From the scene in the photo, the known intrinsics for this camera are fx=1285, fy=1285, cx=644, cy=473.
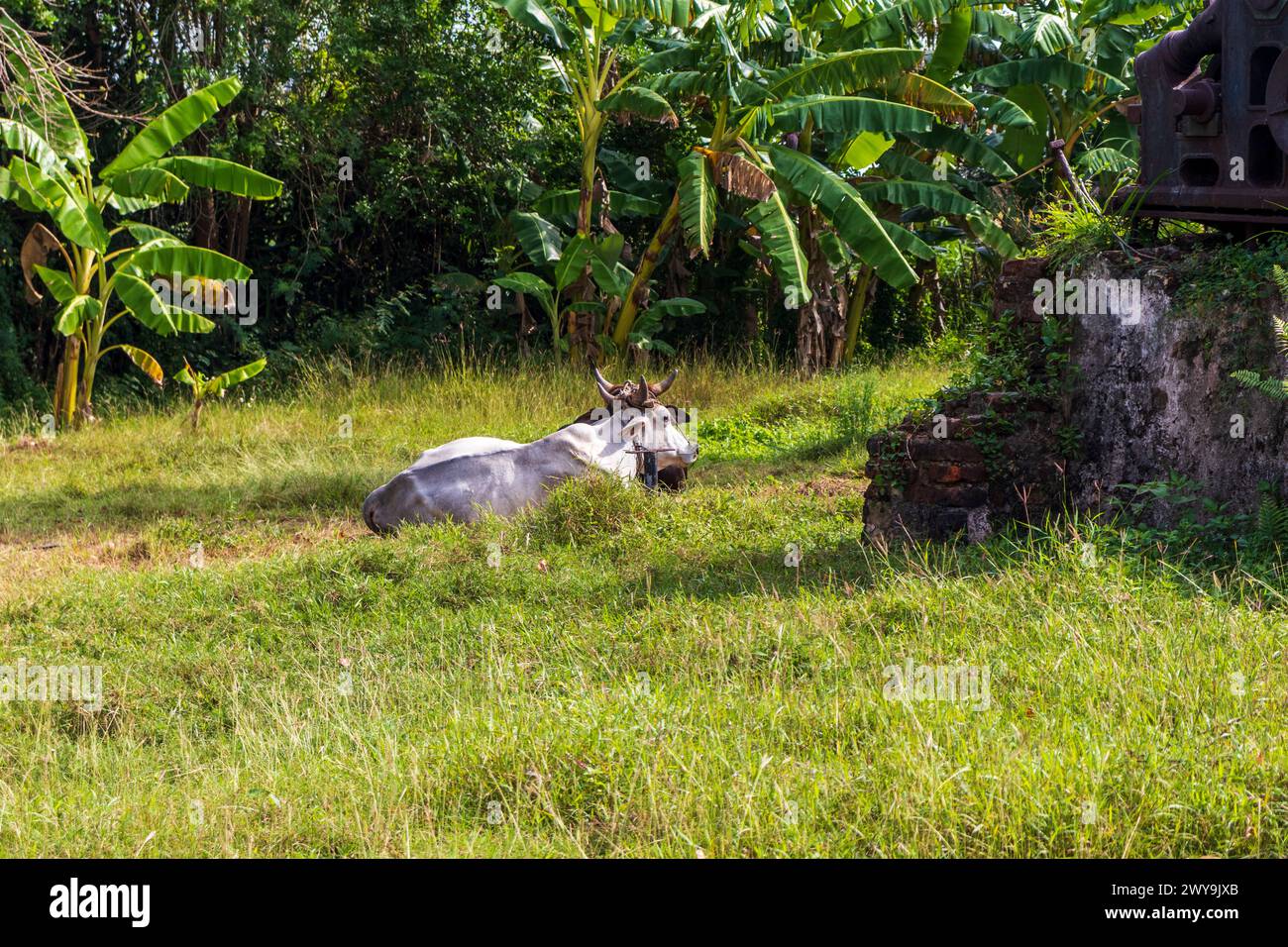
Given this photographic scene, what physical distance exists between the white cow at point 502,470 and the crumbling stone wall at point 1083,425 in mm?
2128

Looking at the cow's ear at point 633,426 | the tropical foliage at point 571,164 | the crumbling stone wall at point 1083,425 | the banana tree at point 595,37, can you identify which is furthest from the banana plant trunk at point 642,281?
the crumbling stone wall at point 1083,425

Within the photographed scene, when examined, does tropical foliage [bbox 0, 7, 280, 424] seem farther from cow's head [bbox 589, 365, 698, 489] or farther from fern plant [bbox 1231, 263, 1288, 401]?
fern plant [bbox 1231, 263, 1288, 401]

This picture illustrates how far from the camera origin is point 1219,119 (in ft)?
20.9

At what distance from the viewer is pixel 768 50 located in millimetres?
14047

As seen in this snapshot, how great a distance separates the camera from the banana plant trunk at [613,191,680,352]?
46.6 ft

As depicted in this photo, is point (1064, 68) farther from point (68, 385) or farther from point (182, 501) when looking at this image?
point (68, 385)

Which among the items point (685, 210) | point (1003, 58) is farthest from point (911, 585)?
point (1003, 58)

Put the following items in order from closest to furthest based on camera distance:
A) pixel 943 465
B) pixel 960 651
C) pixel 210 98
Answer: pixel 960 651 < pixel 943 465 < pixel 210 98

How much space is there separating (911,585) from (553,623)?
1617mm

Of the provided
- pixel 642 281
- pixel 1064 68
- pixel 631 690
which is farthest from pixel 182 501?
pixel 1064 68

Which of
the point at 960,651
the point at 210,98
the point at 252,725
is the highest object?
the point at 210,98

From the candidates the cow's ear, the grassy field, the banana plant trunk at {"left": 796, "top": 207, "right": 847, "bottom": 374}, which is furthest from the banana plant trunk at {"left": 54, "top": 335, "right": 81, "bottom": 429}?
the banana plant trunk at {"left": 796, "top": 207, "right": 847, "bottom": 374}

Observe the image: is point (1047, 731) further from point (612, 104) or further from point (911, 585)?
point (612, 104)

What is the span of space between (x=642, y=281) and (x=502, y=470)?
Answer: 6501 millimetres
